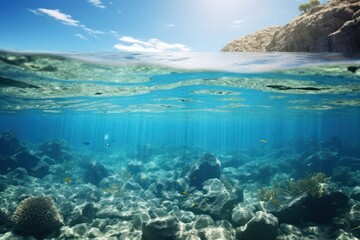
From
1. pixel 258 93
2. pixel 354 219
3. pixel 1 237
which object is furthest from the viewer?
pixel 258 93

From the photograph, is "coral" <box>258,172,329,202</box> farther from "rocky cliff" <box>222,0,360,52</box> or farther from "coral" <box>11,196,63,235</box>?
"coral" <box>11,196,63,235</box>

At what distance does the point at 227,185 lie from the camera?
67.8 ft

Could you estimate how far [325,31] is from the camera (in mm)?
9961

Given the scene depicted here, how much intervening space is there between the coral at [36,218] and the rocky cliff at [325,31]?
46.1ft

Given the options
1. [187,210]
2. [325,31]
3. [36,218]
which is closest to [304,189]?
[187,210]

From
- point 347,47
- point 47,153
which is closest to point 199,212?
point 347,47

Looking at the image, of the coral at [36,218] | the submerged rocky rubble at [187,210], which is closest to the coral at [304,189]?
the submerged rocky rubble at [187,210]

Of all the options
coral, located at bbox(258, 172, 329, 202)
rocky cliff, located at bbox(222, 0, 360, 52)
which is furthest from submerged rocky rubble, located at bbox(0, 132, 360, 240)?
rocky cliff, located at bbox(222, 0, 360, 52)

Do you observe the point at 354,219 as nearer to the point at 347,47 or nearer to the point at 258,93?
the point at 347,47

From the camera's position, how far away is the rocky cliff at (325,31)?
941 centimetres

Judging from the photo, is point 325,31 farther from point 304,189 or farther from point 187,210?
point 187,210

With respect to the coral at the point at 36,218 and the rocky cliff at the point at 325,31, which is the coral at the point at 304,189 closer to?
the rocky cliff at the point at 325,31

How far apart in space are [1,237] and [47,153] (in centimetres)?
2363

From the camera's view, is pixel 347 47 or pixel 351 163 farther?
pixel 351 163
